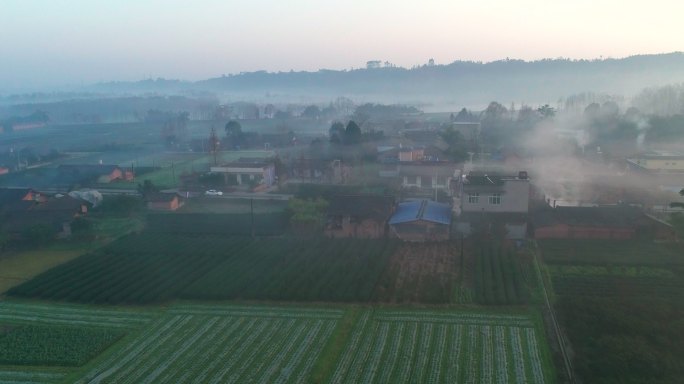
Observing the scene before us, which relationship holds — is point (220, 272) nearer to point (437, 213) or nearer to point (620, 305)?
point (437, 213)

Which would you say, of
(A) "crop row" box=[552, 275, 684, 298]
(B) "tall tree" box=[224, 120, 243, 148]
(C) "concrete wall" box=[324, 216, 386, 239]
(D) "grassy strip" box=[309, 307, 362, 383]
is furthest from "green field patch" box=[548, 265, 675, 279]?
(B) "tall tree" box=[224, 120, 243, 148]

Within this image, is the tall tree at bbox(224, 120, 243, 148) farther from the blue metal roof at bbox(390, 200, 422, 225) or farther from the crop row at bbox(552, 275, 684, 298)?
the crop row at bbox(552, 275, 684, 298)

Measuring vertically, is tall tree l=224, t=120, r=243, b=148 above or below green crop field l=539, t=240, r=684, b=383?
above

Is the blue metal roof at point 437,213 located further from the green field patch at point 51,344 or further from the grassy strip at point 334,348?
the green field patch at point 51,344

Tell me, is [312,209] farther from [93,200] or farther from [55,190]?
[55,190]

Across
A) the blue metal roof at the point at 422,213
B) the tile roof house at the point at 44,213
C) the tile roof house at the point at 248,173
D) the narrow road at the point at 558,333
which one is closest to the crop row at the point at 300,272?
the blue metal roof at the point at 422,213

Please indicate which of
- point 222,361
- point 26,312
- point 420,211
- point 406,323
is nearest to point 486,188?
point 420,211

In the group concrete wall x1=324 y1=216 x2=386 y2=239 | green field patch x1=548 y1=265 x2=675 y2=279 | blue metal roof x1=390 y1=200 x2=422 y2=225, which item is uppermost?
blue metal roof x1=390 y1=200 x2=422 y2=225
